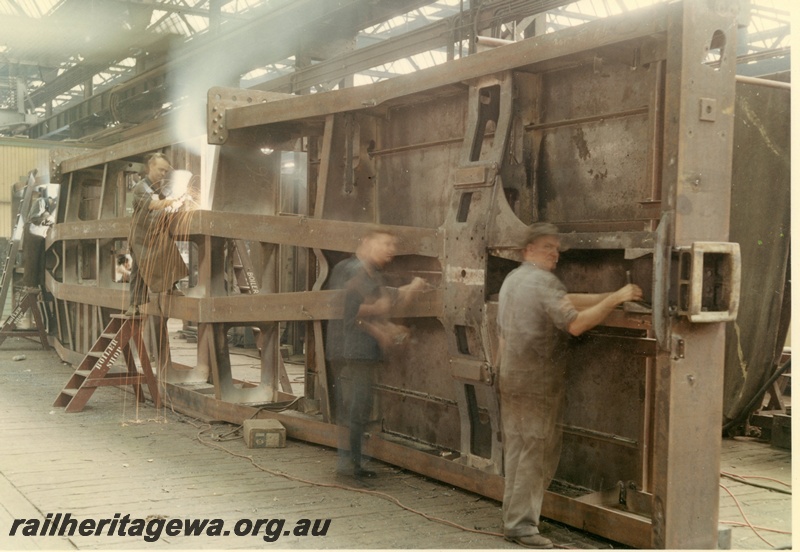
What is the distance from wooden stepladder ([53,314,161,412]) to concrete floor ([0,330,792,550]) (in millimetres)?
525

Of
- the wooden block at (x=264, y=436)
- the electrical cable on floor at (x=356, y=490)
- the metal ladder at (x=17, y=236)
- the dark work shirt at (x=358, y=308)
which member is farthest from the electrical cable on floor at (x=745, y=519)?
the metal ladder at (x=17, y=236)

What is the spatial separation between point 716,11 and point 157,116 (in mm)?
14910

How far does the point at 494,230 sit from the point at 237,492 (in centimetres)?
239

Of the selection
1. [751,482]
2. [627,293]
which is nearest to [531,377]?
[627,293]

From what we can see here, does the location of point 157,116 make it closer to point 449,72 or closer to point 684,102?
point 449,72

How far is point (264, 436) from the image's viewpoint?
22.8 ft

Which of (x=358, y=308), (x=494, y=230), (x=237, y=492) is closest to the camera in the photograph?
(x=494, y=230)

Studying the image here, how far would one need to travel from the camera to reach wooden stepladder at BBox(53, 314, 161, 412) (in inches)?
331

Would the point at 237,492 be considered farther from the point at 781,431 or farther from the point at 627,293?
the point at 781,431

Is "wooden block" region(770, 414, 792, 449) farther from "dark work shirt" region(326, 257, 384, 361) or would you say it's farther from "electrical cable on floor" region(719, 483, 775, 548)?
"dark work shirt" region(326, 257, 384, 361)

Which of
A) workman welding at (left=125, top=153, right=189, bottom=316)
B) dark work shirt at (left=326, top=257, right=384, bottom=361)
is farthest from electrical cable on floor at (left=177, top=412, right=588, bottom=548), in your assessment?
workman welding at (left=125, top=153, right=189, bottom=316)

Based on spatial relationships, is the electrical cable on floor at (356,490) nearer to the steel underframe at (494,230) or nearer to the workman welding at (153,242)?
the steel underframe at (494,230)

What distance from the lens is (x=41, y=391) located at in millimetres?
9555

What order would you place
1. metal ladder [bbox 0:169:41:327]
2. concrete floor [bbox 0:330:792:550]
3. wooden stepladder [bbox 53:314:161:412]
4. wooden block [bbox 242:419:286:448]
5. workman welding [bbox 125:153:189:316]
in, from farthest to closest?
metal ladder [bbox 0:169:41:327], wooden stepladder [bbox 53:314:161:412], workman welding [bbox 125:153:189:316], wooden block [bbox 242:419:286:448], concrete floor [bbox 0:330:792:550]
